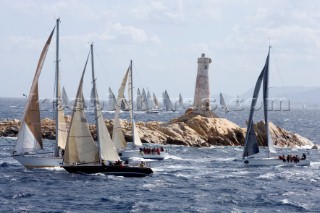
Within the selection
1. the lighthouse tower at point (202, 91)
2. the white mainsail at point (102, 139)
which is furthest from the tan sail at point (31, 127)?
the lighthouse tower at point (202, 91)

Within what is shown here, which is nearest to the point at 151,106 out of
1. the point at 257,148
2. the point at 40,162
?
the point at 257,148

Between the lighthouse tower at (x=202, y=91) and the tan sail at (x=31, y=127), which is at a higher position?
the lighthouse tower at (x=202, y=91)

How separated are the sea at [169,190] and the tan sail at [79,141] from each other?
1.43 metres

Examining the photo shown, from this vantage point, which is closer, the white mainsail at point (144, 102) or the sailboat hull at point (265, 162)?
the sailboat hull at point (265, 162)

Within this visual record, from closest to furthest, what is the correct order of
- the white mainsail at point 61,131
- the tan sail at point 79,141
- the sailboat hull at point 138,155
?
the tan sail at point 79,141
the white mainsail at point 61,131
the sailboat hull at point 138,155

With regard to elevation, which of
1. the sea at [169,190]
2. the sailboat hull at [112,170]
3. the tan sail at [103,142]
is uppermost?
the tan sail at [103,142]

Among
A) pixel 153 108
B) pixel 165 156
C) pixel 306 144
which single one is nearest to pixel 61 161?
pixel 165 156

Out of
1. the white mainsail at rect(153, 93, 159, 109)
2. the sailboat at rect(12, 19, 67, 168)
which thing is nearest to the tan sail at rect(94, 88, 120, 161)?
the sailboat at rect(12, 19, 67, 168)

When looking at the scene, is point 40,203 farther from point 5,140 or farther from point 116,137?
point 5,140

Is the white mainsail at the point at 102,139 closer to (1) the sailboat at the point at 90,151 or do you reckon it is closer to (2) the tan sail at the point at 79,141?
(1) the sailboat at the point at 90,151

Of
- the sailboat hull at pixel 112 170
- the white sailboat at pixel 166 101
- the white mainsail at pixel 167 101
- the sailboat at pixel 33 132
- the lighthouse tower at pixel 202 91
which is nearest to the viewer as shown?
the sailboat hull at pixel 112 170

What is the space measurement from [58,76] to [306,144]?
5045 cm

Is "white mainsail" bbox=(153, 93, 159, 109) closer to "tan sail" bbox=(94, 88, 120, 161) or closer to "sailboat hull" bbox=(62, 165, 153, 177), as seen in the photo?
"sailboat hull" bbox=(62, 165, 153, 177)

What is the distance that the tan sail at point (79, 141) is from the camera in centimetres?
4588
